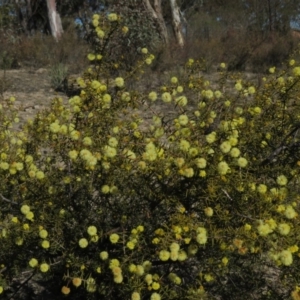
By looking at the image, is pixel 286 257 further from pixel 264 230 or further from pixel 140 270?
pixel 140 270

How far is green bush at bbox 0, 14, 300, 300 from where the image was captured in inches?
84.7

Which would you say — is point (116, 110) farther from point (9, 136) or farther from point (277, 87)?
point (277, 87)

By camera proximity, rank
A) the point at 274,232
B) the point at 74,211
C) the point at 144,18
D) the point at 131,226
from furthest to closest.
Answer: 1. the point at 144,18
2. the point at 74,211
3. the point at 131,226
4. the point at 274,232

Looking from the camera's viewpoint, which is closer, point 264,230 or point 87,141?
point 264,230

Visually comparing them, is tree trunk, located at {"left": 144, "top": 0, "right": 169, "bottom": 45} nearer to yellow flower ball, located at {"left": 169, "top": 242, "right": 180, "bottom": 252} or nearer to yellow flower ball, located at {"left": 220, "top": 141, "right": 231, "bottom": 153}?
yellow flower ball, located at {"left": 220, "top": 141, "right": 231, "bottom": 153}

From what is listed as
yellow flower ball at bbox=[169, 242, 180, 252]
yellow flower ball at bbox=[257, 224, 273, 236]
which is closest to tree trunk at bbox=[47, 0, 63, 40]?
yellow flower ball at bbox=[169, 242, 180, 252]

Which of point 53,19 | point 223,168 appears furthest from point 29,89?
point 53,19

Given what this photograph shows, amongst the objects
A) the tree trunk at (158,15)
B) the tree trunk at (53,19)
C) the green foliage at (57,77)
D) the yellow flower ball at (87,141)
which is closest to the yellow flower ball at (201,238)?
the yellow flower ball at (87,141)

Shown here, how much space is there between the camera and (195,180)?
2279 millimetres

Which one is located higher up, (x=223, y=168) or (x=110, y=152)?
(x=110, y=152)

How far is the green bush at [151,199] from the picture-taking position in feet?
7.06

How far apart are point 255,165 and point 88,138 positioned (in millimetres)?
877

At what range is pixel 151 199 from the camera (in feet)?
8.24

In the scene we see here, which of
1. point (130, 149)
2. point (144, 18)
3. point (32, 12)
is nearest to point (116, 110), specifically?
point (130, 149)
